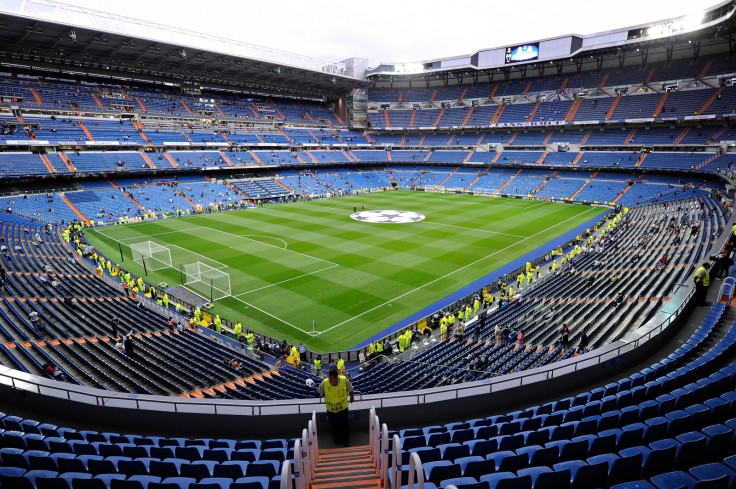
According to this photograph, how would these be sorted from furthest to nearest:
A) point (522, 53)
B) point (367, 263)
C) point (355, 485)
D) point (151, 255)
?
point (522, 53), point (151, 255), point (367, 263), point (355, 485)

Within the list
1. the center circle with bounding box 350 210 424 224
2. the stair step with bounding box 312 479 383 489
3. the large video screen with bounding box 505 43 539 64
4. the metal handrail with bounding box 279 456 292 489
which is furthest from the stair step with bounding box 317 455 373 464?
the large video screen with bounding box 505 43 539 64

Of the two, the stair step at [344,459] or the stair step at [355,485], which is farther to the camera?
the stair step at [344,459]

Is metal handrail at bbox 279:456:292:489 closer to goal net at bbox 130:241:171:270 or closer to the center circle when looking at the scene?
goal net at bbox 130:241:171:270

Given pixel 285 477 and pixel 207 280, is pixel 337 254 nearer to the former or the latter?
pixel 207 280

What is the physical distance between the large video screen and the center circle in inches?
1733

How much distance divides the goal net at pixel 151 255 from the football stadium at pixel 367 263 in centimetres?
43

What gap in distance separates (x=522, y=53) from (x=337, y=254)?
62.2m

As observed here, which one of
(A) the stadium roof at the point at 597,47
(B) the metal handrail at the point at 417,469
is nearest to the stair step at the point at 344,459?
(B) the metal handrail at the point at 417,469

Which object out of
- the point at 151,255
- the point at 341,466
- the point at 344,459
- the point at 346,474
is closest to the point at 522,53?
the point at 151,255

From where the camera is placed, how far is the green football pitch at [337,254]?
885 inches

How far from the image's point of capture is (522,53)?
72.4 m

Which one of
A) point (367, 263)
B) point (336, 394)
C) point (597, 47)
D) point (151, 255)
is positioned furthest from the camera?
point (597, 47)

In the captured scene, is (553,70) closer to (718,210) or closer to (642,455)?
(718,210)

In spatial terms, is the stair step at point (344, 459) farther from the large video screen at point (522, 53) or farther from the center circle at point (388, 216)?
the large video screen at point (522, 53)
